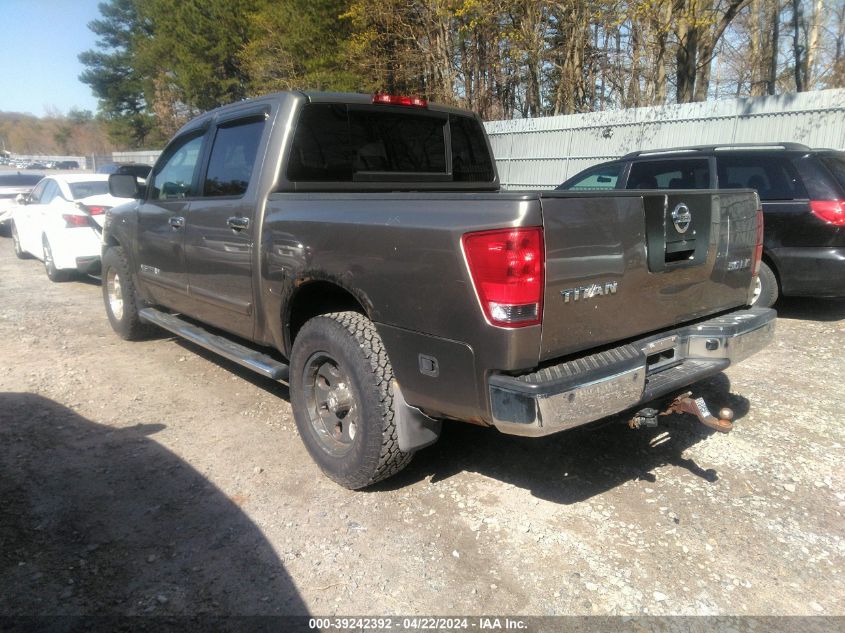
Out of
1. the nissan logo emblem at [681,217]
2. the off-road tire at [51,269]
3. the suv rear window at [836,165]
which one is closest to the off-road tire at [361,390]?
the nissan logo emblem at [681,217]

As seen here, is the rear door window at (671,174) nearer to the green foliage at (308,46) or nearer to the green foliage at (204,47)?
the green foliage at (308,46)

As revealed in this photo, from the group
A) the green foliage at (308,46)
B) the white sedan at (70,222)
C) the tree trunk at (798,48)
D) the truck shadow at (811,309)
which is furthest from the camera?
the tree trunk at (798,48)

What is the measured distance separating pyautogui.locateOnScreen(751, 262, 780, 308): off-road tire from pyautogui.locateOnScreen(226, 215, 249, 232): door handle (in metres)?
5.03

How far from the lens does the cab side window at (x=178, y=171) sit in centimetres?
456

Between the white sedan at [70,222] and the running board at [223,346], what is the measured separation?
3.66 meters

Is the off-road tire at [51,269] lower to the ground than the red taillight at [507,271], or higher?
lower

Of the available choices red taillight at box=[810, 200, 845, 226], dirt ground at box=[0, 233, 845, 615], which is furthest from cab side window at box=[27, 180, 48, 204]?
red taillight at box=[810, 200, 845, 226]

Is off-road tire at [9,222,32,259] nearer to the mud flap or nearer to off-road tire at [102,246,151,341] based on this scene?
off-road tire at [102,246,151,341]

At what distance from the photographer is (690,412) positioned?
9.84 feet

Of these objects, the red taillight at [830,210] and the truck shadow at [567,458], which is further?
the red taillight at [830,210]

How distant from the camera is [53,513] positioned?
3.11 m

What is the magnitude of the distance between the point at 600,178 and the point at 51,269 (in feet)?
26.3

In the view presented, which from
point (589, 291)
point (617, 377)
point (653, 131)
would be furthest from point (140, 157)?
point (617, 377)

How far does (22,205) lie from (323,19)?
14901 mm
